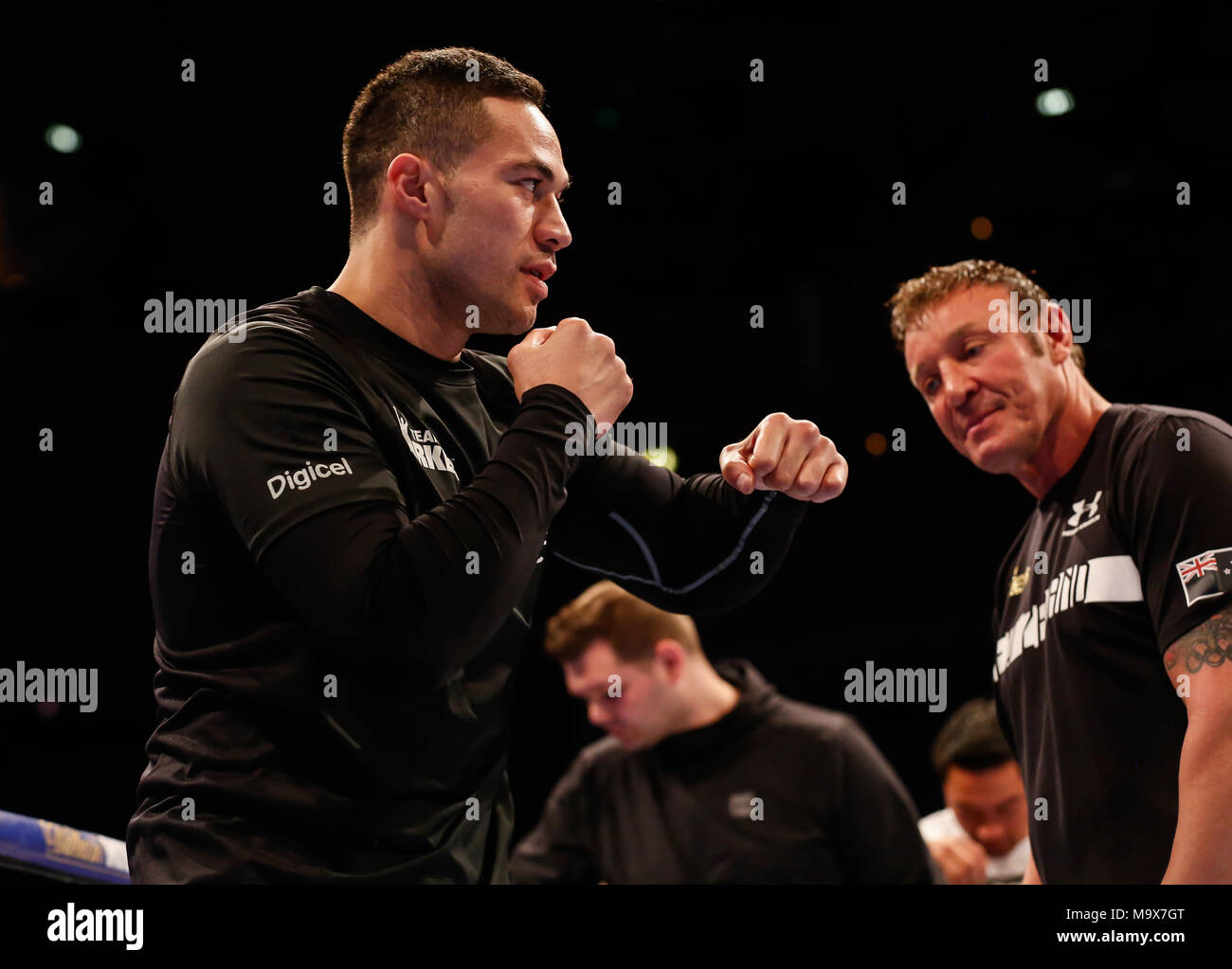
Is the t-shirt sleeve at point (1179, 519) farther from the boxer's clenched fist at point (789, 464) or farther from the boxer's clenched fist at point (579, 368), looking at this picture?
the boxer's clenched fist at point (579, 368)

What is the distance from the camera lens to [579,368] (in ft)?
4.72

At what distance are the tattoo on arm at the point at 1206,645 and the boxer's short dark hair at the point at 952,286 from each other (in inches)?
32.5

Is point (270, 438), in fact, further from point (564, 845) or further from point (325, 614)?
point (564, 845)

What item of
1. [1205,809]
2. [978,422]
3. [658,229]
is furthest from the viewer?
[658,229]

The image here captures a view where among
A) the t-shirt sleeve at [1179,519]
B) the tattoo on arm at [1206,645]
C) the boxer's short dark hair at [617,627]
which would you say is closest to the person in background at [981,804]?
the boxer's short dark hair at [617,627]

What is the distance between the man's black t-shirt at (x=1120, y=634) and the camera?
5.64 ft

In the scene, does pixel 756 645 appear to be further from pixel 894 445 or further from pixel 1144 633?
pixel 1144 633

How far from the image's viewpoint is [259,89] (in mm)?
3895

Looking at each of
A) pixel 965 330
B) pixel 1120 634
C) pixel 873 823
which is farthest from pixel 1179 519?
pixel 873 823

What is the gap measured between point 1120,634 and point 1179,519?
0.23m

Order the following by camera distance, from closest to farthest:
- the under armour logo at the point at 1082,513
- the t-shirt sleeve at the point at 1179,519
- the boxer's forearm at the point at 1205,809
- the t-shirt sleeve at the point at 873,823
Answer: the boxer's forearm at the point at 1205,809
the t-shirt sleeve at the point at 1179,519
the under armour logo at the point at 1082,513
the t-shirt sleeve at the point at 873,823

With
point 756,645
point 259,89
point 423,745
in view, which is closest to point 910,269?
point 756,645

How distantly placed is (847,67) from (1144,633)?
3025mm
